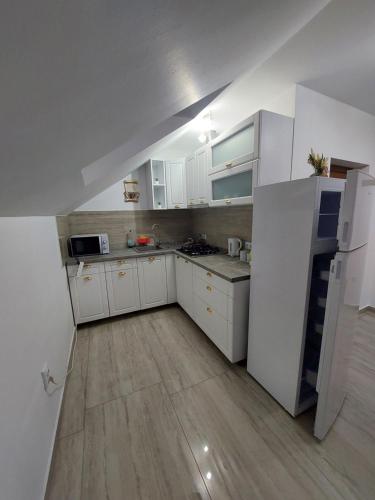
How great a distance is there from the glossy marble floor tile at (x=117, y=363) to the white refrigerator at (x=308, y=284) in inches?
40.0

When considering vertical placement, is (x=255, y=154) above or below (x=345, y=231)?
above

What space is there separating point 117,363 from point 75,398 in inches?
16.7

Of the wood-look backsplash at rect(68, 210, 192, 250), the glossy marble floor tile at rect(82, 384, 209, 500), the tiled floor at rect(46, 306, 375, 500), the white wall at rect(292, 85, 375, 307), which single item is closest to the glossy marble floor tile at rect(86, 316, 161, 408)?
the tiled floor at rect(46, 306, 375, 500)

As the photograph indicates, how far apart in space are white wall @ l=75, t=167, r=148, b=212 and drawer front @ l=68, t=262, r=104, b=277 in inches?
35.4

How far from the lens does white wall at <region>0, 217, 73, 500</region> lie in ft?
2.64

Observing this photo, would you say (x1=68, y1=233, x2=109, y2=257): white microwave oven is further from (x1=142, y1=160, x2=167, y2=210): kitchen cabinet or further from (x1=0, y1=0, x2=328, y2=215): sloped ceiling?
(x1=0, y1=0, x2=328, y2=215): sloped ceiling

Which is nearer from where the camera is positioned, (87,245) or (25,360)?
(25,360)

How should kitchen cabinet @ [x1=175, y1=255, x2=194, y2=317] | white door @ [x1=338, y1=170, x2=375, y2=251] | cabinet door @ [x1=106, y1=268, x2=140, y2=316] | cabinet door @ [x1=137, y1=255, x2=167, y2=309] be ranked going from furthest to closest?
cabinet door @ [x1=137, y1=255, x2=167, y2=309]
cabinet door @ [x1=106, y1=268, x2=140, y2=316]
kitchen cabinet @ [x1=175, y1=255, x2=194, y2=317]
white door @ [x1=338, y1=170, x2=375, y2=251]

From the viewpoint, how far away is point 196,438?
1284 millimetres

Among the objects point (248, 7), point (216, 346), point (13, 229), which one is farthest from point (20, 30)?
point (216, 346)

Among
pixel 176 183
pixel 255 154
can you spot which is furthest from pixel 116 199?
pixel 255 154

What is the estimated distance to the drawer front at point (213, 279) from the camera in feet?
5.79

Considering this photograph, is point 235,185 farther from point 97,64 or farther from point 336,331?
point 97,64

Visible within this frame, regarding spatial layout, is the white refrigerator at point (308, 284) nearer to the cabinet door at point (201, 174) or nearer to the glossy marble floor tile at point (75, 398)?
the cabinet door at point (201, 174)
